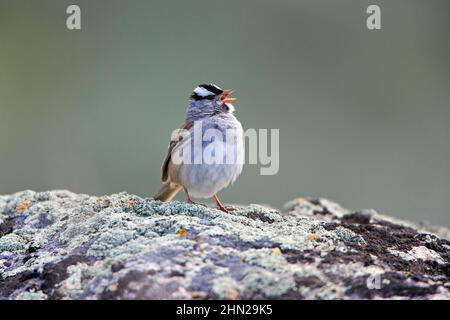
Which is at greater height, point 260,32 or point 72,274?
point 260,32

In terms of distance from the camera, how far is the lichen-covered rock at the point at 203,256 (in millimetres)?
4406

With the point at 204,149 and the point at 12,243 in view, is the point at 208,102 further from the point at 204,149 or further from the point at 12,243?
the point at 12,243

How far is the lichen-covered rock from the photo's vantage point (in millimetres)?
4406

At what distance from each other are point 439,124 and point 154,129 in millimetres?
8412

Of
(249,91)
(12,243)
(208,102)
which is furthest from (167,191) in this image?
(249,91)

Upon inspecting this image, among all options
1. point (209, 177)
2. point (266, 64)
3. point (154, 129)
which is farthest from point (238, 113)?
point (209, 177)

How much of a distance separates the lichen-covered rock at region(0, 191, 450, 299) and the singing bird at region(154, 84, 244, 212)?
0.79 metres

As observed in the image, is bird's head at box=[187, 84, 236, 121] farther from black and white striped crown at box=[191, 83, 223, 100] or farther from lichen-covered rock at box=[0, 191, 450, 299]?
lichen-covered rock at box=[0, 191, 450, 299]

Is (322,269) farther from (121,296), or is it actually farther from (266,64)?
(266,64)

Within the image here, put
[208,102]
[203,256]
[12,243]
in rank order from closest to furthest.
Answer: [203,256] < [12,243] < [208,102]

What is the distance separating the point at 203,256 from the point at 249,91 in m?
15.1

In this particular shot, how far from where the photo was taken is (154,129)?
18.0 metres

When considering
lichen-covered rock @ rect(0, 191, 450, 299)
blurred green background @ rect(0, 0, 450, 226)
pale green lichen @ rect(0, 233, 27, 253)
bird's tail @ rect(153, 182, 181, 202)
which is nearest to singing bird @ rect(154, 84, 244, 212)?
bird's tail @ rect(153, 182, 181, 202)

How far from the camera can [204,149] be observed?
7246mm
